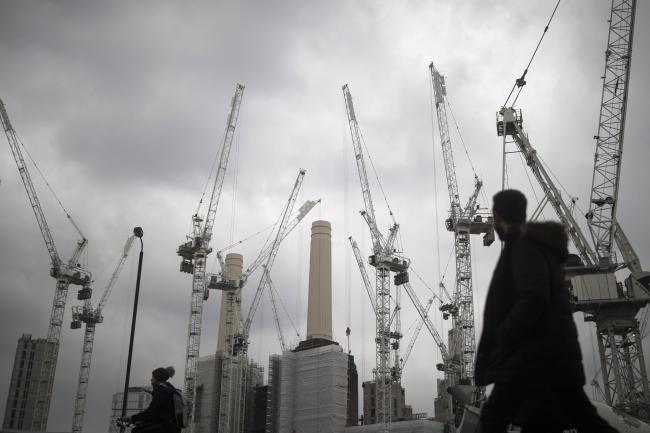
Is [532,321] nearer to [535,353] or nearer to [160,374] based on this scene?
[535,353]

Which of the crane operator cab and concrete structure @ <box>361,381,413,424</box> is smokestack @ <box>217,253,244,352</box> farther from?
the crane operator cab

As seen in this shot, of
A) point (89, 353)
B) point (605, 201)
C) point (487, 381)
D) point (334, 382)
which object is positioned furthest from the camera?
point (89, 353)

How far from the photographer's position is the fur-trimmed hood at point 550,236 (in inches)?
162

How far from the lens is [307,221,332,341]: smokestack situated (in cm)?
8512

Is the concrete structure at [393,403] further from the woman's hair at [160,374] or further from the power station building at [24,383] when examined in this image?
the woman's hair at [160,374]

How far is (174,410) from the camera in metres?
8.91

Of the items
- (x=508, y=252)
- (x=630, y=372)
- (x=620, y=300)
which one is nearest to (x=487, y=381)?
(x=508, y=252)

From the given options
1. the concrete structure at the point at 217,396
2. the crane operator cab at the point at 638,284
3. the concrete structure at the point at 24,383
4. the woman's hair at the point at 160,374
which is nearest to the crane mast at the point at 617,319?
the crane operator cab at the point at 638,284

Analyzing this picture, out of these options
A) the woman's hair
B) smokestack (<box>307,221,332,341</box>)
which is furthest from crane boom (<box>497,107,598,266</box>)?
the woman's hair

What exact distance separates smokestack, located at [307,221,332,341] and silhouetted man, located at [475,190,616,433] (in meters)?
81.2

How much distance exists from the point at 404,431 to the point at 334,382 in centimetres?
1150

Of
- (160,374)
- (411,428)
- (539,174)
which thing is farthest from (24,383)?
(160,374)

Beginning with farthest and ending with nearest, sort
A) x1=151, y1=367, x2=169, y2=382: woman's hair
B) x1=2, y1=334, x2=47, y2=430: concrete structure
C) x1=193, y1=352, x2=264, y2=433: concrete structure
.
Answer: x1=2, y1=334, x2=47, y2=430: concrete structure → x1=193, y1=352, x2=264, y2=433: concrete structure → x1=151, y1=367, x2=169, y2=382: woman's hair

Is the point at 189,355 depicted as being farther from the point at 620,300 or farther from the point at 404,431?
the point at 620,300
